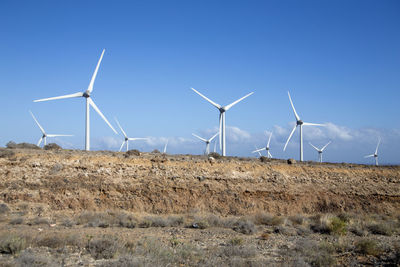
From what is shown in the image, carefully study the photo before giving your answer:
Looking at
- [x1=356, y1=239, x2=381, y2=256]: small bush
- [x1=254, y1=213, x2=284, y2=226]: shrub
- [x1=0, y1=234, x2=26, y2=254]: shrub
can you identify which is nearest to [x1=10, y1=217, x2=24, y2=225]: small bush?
[x1=0, y1=234, x2=26, y2=254]: shrub

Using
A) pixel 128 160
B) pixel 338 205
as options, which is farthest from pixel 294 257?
pixel 128 160

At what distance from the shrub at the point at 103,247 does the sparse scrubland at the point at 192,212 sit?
0.05 metres

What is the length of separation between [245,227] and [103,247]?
29.0 ft

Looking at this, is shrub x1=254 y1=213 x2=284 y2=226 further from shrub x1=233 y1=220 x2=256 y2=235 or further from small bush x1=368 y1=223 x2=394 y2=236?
small bush x1=368 y1=223 x2=394 y2=236

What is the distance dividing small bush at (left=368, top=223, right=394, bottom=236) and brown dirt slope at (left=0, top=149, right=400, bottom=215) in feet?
18.2

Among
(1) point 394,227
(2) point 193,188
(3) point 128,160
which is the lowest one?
(1) point 394,227

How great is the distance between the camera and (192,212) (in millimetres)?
24141

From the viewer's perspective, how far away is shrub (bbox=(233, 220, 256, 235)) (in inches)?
757

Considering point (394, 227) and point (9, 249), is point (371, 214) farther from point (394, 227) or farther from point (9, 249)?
point (9, 249)

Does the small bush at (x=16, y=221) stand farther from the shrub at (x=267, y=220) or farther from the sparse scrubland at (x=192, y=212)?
the shrub at (x=267, y=220)

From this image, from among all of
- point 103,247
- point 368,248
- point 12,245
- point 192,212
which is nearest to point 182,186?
point 192,212

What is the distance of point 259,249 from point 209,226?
224 inches

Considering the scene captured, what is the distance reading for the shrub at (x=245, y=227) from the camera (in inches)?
757

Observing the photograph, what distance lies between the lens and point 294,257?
13500 millimetres
